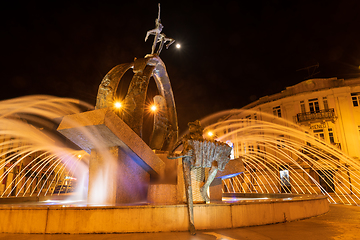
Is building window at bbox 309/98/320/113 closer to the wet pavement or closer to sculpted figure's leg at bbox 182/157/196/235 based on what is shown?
the wet pavement

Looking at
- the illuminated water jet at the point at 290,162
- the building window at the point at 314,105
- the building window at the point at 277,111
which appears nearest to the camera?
the illuminated water jet at the point at 290,162

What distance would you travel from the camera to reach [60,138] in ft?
124

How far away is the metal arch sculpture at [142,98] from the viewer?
9.95m

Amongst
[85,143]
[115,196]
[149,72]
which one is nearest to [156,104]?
[149,72]

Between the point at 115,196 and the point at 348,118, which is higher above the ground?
the point at 348,118

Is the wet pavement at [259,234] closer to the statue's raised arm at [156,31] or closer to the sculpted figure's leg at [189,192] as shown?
the sculpted figure's leg at [189,192]

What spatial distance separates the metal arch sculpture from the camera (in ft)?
32.7

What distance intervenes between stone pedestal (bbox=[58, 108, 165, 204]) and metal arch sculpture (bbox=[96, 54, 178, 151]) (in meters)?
1.93

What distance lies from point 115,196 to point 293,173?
1046 inches

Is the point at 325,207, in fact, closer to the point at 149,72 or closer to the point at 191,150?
the point at 191,150

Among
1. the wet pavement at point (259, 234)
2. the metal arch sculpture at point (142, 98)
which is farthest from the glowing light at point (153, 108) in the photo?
the wet pavement at point (259, 234)

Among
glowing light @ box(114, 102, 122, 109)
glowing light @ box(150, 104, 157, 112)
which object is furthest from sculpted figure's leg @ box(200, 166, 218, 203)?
glowing light @ box(150, 104, 157, 112)

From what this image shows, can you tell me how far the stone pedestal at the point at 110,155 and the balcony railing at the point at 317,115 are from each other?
84.6 ft

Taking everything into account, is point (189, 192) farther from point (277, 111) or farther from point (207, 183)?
point (277, 111)
